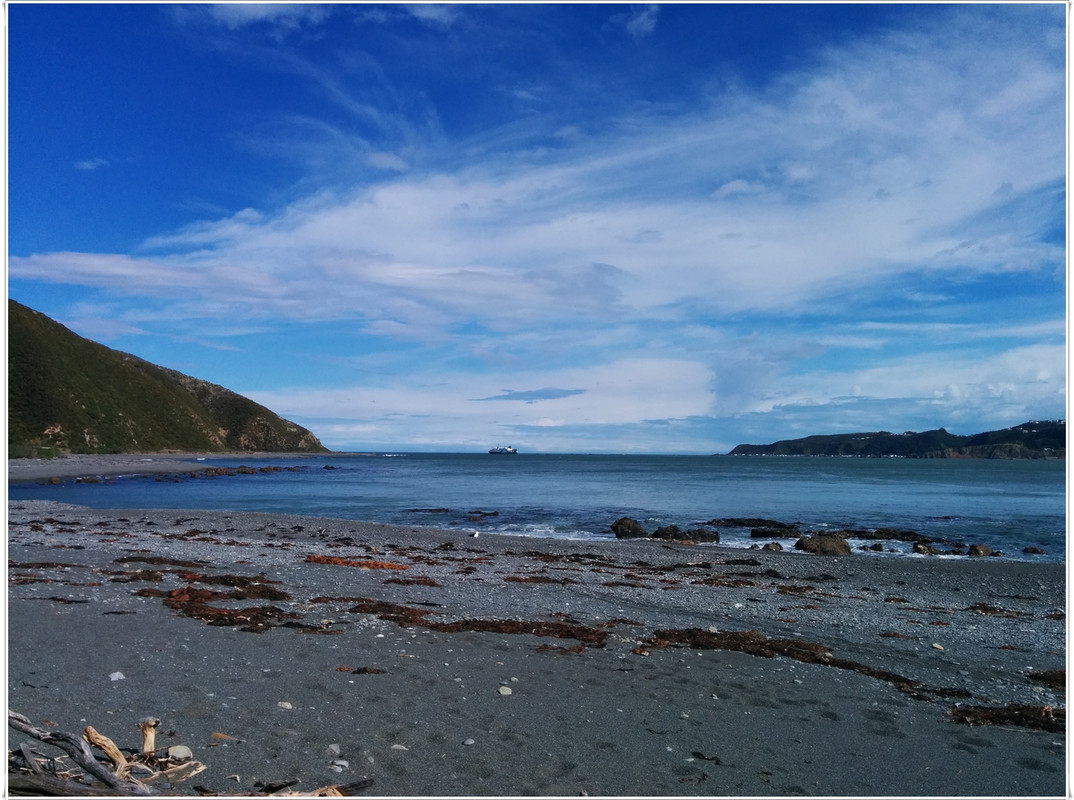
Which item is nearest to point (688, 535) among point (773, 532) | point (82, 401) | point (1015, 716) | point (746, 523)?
point (773, 532)

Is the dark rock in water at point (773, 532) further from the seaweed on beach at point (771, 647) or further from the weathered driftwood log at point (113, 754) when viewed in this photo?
the weathered driftwood log at point (113, 754)

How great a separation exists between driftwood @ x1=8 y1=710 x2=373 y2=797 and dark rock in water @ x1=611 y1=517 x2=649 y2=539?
25211 millimetres

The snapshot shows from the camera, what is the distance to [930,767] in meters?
6.27

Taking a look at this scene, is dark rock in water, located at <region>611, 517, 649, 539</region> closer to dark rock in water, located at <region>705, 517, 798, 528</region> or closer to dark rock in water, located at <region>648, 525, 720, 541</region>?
dark rock in water, located at <region>648, 525, 720, 541</region>

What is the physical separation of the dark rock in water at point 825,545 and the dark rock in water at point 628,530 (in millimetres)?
6980

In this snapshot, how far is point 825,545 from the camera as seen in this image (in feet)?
82.2

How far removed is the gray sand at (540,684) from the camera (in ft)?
19.4

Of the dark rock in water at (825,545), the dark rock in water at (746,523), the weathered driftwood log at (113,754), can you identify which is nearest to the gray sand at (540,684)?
the weathered driftwood log at (113,754)

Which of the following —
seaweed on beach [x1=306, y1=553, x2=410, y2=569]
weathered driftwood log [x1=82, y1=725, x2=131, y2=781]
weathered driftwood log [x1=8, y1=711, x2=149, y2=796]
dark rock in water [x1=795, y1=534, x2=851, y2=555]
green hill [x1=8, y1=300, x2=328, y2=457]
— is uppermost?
green hill [x1=8, y1=300, x2=328, y2=457]

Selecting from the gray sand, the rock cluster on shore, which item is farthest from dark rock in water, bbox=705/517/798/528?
the gray sand

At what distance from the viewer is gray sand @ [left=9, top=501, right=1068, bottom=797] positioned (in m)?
5.91

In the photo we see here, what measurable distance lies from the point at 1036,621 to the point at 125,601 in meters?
17.4

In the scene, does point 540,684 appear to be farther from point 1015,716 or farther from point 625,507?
point 625,507

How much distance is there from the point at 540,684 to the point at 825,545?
20.2 meters
